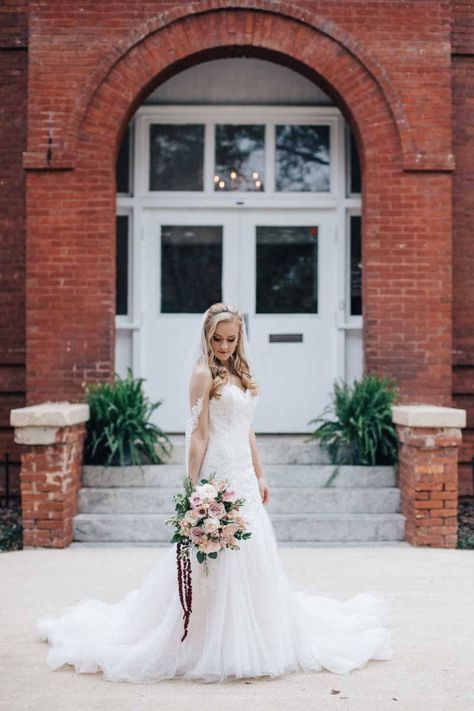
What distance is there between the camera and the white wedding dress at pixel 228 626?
498 centimetres

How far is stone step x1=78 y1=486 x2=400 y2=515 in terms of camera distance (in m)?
8.95

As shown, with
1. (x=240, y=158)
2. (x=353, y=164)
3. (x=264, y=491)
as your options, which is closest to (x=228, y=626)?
(x=264, y=491)

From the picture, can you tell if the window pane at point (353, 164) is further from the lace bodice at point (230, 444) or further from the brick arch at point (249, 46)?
the lace bodice at point (230, 444)

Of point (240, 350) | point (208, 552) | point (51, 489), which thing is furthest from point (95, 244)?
point (208, 552)

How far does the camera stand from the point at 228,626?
197 inches

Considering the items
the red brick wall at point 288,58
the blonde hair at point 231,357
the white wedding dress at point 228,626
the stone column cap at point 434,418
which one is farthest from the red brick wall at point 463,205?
the blonde hair at point 231,357

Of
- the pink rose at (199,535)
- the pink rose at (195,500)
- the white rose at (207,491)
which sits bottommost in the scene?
the pink rose at (199,535)

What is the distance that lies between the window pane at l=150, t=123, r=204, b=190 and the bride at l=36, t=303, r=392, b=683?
6022mm

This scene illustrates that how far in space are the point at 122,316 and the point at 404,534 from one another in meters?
4.24

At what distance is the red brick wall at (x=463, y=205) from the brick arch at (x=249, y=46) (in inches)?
46.3

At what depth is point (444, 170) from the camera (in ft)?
32.6

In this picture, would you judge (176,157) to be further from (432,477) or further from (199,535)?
(199,535)

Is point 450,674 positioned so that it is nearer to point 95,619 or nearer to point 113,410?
point 95,619

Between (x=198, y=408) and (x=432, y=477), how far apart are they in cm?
395
